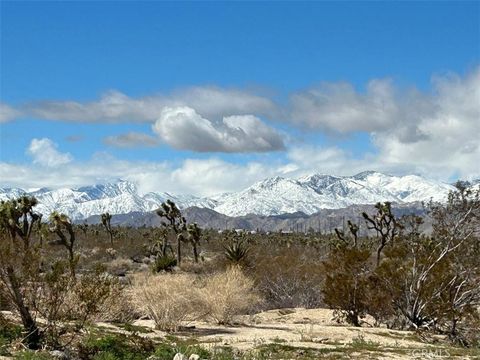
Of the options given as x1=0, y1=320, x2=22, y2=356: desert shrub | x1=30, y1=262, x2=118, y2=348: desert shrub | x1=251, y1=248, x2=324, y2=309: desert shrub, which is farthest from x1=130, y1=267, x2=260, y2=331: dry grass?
x1=251, y1=248, x2=324, y2=309: desert shrub

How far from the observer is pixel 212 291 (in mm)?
19875

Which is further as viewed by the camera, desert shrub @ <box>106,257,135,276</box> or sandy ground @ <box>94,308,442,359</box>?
desert shrub @ <box>106,257,135,276</box>

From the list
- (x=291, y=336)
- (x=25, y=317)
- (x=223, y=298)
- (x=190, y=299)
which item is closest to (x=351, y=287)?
(x=223, y=298)

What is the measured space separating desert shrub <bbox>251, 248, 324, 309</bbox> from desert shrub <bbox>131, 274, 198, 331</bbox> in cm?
1030

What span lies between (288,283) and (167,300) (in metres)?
13.8

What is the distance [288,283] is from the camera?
3102cm

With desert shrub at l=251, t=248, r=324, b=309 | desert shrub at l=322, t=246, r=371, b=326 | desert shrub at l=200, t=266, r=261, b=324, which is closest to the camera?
desert shrub at l=200, t=266, r=261, b=324

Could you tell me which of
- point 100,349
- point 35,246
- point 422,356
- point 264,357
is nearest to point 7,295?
point 35,246

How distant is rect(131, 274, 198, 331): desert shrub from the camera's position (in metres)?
17.8

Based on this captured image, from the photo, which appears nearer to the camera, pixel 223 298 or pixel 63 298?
pixel 63 298

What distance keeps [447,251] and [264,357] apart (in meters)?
11.0

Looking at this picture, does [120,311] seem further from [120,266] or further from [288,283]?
[120,266]

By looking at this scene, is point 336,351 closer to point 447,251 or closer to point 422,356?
point 422,356

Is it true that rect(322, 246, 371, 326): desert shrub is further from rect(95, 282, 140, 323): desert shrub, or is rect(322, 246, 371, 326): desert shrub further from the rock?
the rock
